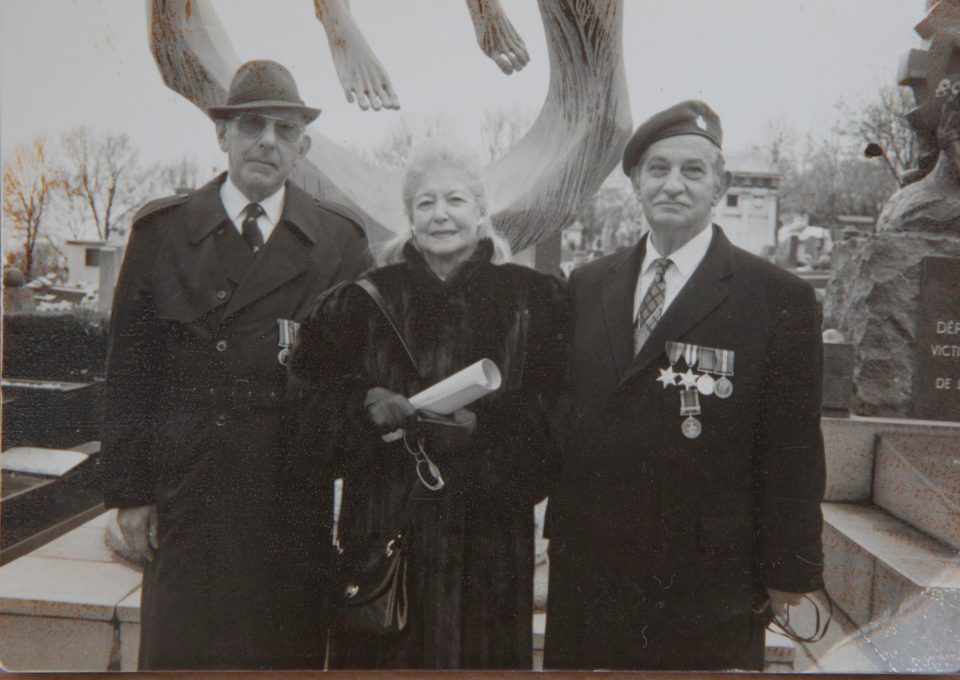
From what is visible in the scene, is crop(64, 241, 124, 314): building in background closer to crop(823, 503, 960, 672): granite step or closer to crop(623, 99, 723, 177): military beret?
crop(623, 99, 723, 177): military beret

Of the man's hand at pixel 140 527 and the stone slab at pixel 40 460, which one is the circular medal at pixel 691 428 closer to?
the man's hand at pixel 140 527

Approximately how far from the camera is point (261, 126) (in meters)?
2.12

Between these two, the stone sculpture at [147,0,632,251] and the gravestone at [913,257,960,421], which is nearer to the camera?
the stone sculpture at [147,0,632,251]

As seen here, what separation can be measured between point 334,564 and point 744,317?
4.58ft

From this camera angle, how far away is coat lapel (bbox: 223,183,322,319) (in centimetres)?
204

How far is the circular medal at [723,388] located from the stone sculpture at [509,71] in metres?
0.83

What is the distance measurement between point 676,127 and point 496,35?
0.71 meters

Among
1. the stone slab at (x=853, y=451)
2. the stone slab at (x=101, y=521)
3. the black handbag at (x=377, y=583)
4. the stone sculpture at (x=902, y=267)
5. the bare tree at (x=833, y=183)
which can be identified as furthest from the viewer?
the stone sculpture at (x=902, y=267)

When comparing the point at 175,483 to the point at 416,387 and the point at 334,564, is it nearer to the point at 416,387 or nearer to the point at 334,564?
the point at 334,564

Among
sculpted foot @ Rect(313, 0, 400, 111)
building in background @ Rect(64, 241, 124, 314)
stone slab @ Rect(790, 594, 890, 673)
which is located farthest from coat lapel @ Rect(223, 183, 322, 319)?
stone slab @ Rect(790, 594, 890, 673)

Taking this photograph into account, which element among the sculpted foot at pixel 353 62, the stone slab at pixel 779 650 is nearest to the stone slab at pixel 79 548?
the sculpted foot at pixel 353 62

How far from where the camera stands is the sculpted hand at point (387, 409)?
76.1 inches

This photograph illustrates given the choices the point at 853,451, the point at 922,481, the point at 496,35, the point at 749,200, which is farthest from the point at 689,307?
the point at 853,451

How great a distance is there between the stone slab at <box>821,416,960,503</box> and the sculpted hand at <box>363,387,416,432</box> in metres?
2.05
